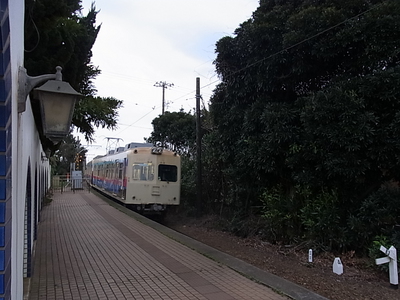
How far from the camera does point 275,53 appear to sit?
9281 mm

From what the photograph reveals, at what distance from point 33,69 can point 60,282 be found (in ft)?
11.8

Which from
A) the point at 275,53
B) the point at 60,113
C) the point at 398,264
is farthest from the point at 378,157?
the point at 60,113

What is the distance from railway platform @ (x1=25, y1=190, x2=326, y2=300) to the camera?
521cm

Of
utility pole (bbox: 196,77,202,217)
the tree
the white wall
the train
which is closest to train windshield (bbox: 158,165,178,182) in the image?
the train

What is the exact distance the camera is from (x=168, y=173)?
16.3 m

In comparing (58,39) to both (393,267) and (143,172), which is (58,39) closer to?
(393,267)

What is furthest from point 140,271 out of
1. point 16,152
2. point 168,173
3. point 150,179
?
point 168,173

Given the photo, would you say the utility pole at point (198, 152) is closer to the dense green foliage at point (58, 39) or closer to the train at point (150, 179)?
the train at point (150, 179)

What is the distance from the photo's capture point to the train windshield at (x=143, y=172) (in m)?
15.7

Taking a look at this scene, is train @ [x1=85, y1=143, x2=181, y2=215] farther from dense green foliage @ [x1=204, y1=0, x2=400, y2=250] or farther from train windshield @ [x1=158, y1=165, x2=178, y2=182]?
dense green foliage @ [x1=204, y1=0, x2=400, y2=250]

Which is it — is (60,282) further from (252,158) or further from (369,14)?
(369,14)

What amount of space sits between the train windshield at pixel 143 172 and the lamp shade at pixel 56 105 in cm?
1180

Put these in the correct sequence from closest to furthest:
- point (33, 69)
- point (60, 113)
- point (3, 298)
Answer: point (3, 298)
point (60, 113)
point (33, 69)

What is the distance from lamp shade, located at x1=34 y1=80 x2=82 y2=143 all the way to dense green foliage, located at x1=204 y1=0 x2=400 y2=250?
17.7 ft
